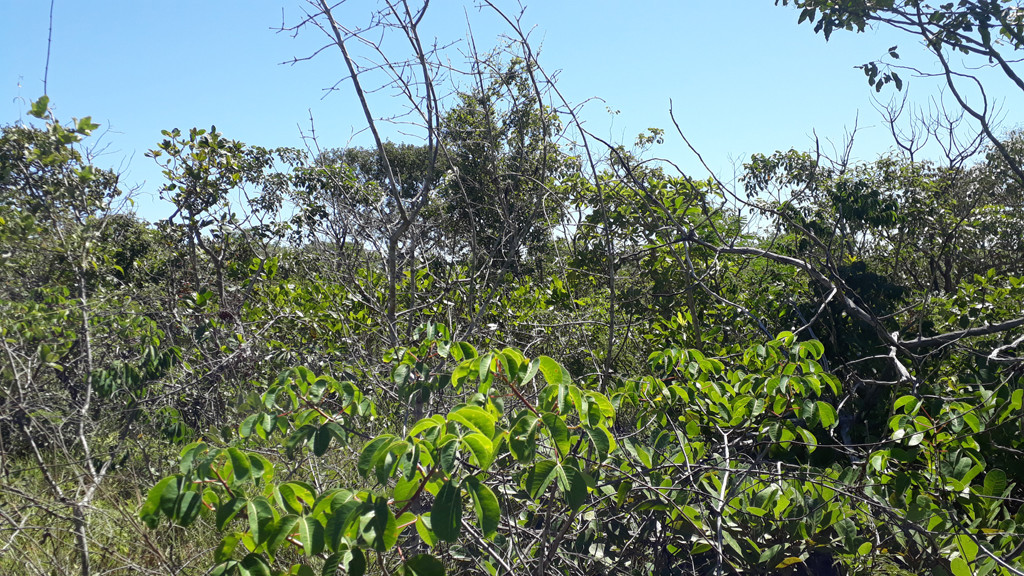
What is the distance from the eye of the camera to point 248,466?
4.06 ft

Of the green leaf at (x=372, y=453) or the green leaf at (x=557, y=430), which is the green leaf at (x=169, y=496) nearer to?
the green leaf at (x=372, y=453)

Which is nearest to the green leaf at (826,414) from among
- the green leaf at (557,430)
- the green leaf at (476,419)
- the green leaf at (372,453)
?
the green leaf at (557,430)

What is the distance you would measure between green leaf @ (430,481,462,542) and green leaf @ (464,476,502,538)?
0.10 ft

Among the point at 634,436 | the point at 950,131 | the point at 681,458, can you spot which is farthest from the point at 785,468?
the point at 950,131

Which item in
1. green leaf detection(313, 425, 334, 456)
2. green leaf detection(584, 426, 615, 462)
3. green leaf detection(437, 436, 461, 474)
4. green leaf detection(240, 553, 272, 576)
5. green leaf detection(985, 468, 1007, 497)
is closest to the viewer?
green leaf detection(437, 436, 461, 474)

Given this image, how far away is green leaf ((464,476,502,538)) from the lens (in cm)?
104

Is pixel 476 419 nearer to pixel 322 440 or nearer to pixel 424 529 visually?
pixel 424 529

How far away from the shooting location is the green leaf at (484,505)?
3.40ft

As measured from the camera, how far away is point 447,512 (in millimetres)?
1050

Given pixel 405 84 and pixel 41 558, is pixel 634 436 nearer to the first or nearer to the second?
pixel 405 84

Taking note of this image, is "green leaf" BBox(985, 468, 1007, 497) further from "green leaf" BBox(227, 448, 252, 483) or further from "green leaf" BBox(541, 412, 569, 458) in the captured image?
"green leaf" BBox(227, 448, 252, 483)

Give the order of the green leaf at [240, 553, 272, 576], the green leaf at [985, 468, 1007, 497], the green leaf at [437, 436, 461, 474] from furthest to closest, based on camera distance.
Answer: the green leaf at [985, 468, 1007, 497] < the green leaf at [240, 553, 272, 576] < the green leaf at [437, 436, 461, 474]

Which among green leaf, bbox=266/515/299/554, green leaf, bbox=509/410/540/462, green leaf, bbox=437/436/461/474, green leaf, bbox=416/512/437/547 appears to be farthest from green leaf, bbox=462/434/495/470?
green leaf, bbox=266/515/299/554

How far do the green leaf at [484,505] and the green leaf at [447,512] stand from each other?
29 millimetres
